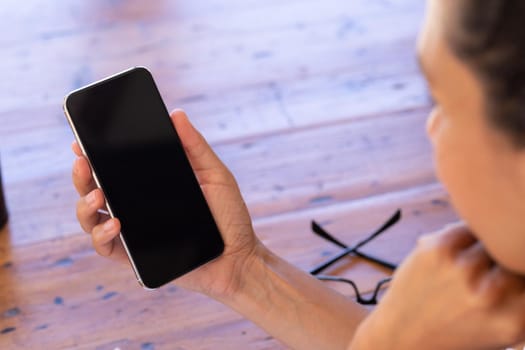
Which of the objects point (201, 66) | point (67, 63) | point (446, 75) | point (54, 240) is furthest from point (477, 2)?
point (67, 63)

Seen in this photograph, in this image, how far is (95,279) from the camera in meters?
1.20

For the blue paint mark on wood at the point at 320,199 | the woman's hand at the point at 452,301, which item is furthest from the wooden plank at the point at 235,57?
the woman's hand at the point at 452,301

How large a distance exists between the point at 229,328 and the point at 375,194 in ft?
1.16

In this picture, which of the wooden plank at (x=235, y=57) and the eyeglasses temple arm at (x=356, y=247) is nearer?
the eyeglasses temple arm at (x=356, y=247)

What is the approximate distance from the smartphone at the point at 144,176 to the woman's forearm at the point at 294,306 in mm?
57

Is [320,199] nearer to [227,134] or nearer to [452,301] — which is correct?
[227,134]

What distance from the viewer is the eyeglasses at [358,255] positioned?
115 centimetres

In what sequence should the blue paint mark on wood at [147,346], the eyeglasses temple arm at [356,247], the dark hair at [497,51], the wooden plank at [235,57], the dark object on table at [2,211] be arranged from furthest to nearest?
the wooden plank at [235,57] < the dark object on table at [2,211] < the eyeglasses temple arm at [356,247] < the blue paint mark on wood at [147,346] < the dark hair at [497,51]

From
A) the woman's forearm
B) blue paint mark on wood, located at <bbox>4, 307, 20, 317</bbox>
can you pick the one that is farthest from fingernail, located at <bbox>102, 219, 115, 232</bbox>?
blue paint mark on wood, located at <bbox>4, 307, 20, 317</bbox>

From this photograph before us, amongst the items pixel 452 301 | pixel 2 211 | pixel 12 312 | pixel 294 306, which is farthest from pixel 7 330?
pixel 452 301

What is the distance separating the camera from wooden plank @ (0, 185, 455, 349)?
1096 millimetres

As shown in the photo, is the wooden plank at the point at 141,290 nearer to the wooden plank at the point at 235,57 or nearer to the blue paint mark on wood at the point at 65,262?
the blue paint mark on wood at the point at 65,262

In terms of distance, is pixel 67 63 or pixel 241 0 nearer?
pixel 67 63

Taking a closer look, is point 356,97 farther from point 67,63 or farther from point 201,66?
point 67,63
